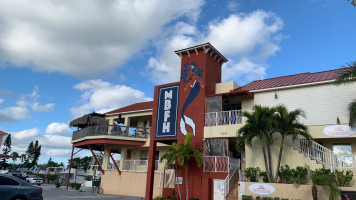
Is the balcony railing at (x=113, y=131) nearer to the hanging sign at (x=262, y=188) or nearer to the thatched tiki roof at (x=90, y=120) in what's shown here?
the thatched tiki roof at (x=90, y=120)

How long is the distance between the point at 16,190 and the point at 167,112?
12.6 meters

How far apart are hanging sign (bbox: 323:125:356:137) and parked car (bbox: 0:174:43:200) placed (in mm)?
14757

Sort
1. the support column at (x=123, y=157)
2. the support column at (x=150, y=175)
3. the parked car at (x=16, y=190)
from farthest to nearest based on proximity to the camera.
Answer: the support column at (x=123, y=157) → the support column at (x=150, y=175) → the parked car at (x=16, y=190)

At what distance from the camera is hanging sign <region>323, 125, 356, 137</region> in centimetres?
1514

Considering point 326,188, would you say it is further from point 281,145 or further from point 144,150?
point 144,150

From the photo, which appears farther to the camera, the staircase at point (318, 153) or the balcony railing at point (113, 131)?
the balcony railing at point (113, 131)

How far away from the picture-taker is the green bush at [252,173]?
16.2 m

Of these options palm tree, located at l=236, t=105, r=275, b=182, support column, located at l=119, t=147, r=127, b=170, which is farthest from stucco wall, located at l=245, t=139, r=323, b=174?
support column, located at l=119, t=147, r=127, b=170

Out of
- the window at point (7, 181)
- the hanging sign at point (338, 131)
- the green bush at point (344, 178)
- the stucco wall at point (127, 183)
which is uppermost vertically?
the hanging sign at point (338, 131)

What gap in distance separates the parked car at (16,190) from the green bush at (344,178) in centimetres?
1351

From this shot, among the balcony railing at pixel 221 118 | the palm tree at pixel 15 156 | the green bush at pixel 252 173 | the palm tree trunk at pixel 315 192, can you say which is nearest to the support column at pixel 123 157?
the balcony railing at pixel 221 118

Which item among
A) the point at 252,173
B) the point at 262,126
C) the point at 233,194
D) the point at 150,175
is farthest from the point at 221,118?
the point at 150,175

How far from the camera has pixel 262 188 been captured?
49.2ft

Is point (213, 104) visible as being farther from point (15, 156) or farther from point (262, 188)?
point (15, 156)
